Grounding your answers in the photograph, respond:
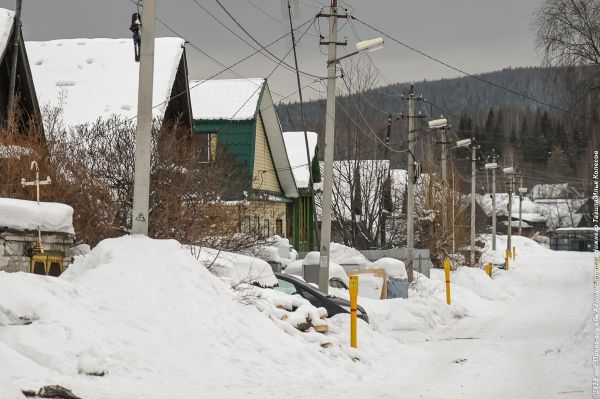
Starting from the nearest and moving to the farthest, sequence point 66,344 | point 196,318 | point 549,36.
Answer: point 66,344 → point 196,318 → point 549,36

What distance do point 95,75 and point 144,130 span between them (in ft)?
58.5

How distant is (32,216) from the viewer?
1305cm

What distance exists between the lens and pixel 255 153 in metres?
36.6

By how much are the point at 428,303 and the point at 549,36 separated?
11.0 metres

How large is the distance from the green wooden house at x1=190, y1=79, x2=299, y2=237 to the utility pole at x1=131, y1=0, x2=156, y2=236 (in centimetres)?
1965

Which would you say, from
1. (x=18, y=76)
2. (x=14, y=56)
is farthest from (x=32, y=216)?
(x=18, y=76)

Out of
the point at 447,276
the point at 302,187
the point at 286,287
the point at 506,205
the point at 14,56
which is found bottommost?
the point at 447,276

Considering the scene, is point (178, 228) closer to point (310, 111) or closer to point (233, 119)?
point (233, 119)

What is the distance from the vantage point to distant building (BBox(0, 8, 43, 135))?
23.1 m

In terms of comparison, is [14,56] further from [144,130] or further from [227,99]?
[227,99]

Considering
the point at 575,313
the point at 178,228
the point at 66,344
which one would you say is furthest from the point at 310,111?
the point at 66,344

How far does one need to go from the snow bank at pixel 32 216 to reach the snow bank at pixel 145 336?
144 cm

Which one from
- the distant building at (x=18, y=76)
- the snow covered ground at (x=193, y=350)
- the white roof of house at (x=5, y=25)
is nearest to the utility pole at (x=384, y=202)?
the distant building at (x=18, y=76)

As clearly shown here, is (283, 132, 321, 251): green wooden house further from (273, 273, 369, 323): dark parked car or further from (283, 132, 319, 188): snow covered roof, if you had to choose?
(273, 273, 369, 323): dark parked car
